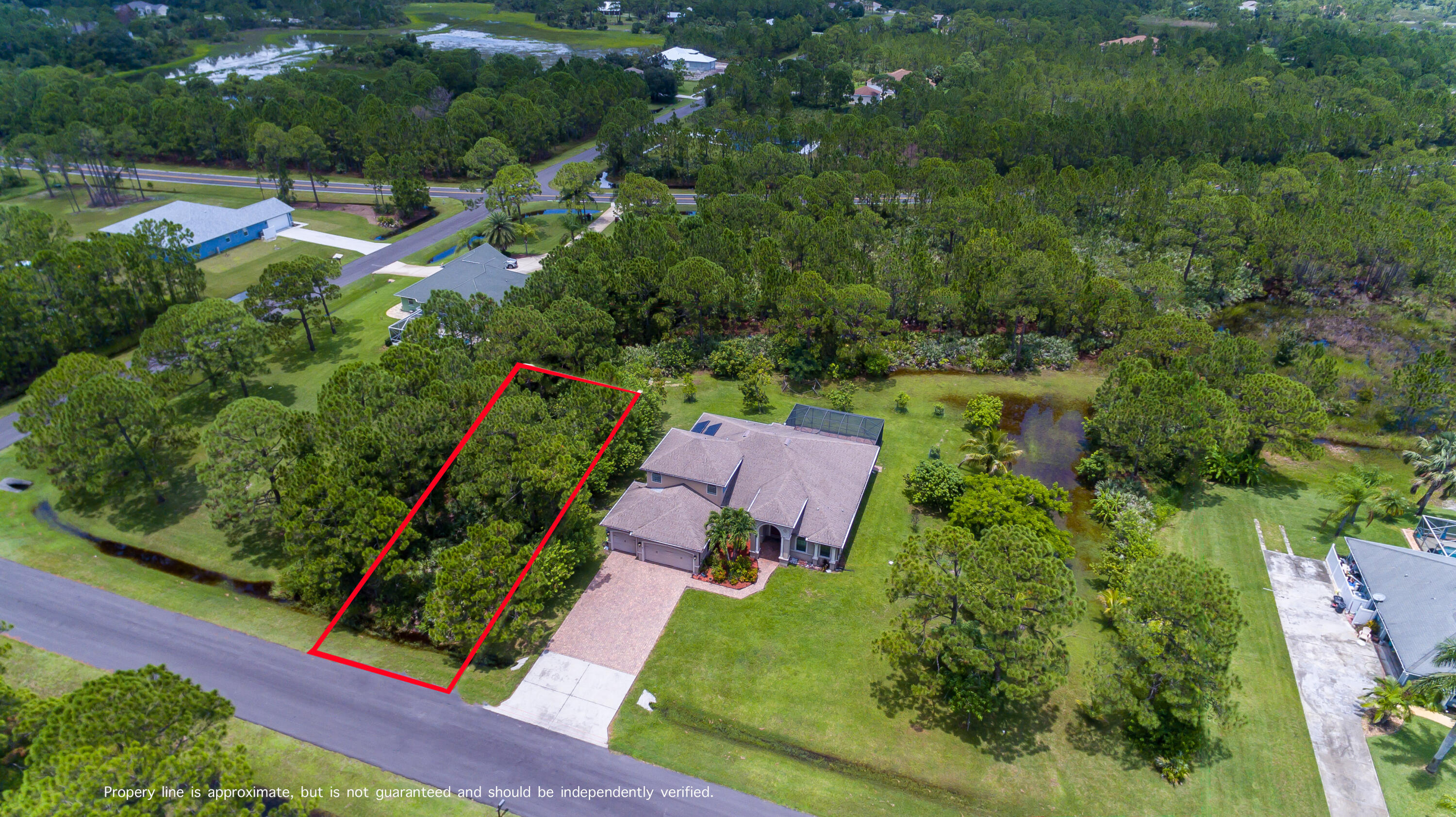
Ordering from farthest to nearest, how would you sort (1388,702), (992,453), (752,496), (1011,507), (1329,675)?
(992,453) → (752,496) → (1011,507) → (1329,675) → (1388,702)

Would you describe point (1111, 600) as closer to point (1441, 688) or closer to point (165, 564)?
point (1441, 688)

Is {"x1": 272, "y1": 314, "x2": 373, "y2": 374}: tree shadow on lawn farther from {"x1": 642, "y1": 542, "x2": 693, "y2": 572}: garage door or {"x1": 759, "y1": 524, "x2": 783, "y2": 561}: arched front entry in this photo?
{"x1": 759, "y1": 524, "x2": 783, "y2": 561}: arched front entry

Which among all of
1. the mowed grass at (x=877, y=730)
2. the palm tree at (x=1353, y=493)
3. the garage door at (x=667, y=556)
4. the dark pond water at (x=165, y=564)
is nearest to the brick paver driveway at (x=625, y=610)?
the garage door at (x=667, y=556)

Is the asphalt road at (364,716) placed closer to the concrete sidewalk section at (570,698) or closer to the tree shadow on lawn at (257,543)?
the concrete sidewalk section at (570,698)

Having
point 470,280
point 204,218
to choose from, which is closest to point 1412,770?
point 470,280

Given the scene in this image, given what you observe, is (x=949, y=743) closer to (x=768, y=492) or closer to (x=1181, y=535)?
(x=768, y=492)

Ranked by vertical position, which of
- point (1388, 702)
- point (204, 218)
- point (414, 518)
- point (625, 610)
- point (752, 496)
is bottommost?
point (625, 610)
